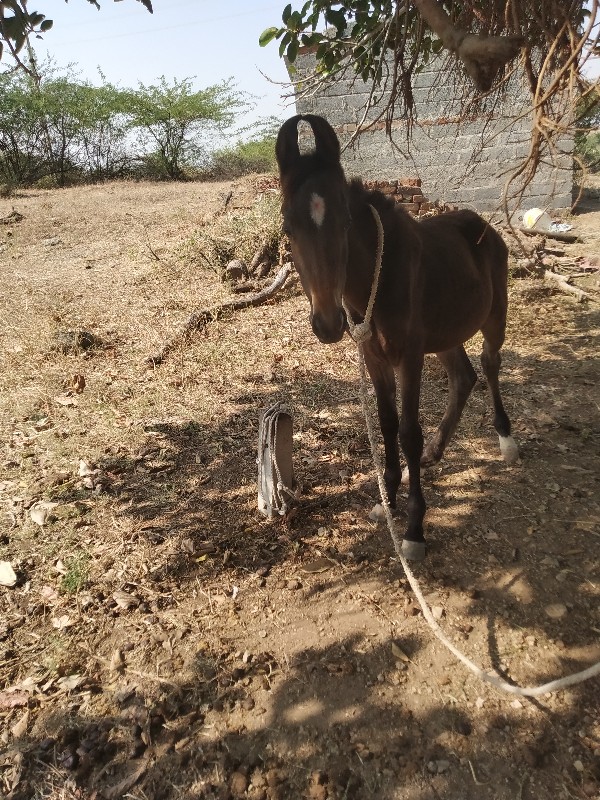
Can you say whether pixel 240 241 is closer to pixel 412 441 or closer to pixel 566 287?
pixel 566 287

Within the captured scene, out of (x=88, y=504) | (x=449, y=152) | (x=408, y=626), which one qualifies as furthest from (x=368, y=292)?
(x=449, y=152)

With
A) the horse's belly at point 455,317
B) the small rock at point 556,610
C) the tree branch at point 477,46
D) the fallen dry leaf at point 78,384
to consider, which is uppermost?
the tree branch at point 477,46

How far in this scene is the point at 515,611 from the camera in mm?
2652

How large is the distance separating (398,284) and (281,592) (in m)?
1.76

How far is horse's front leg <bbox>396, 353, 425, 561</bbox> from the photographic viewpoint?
302 cm

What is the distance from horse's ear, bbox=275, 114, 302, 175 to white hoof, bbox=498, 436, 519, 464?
101 inches

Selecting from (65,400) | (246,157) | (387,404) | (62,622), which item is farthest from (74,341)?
(246,157)

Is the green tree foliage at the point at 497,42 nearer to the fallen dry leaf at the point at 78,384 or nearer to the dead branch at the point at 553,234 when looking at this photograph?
the fallen dry leaf at the point at 78,384

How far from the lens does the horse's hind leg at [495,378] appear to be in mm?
3910

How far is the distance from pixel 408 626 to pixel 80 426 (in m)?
3.38

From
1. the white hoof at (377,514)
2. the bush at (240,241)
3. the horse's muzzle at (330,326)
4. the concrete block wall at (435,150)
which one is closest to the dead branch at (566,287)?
the concrete block wall at (435,150)

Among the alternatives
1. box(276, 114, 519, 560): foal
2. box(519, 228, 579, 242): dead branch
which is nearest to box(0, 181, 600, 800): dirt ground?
box(276, 114, 519, 560): foal

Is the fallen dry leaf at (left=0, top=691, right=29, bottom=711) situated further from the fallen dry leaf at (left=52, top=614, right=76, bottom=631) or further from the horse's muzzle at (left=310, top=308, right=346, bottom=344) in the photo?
the horse's muzzle at (left=310, top=308, right=346, bottom=344)

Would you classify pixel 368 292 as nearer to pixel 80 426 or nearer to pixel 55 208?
pixel 80 426
